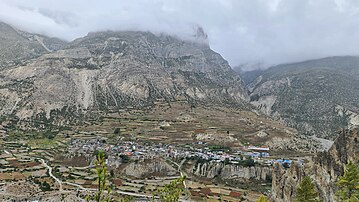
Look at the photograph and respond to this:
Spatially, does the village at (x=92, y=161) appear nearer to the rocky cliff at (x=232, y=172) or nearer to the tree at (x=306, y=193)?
the rocky cliff at (x=232, y=172)

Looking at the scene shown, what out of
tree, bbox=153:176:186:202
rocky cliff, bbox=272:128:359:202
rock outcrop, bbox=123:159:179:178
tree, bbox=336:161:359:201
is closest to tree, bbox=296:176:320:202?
tree, bbox=336:161:359:201

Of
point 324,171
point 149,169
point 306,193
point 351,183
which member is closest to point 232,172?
point 149,169

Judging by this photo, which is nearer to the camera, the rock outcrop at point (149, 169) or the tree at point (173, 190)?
the tree at point (173, 190)

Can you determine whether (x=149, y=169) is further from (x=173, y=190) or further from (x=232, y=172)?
(x=173, y=190)

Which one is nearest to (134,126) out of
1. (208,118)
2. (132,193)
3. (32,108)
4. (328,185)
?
(208,118)

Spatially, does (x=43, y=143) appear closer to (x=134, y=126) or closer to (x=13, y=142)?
(x=13, y=142)

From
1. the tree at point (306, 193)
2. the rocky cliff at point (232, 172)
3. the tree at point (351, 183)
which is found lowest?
the rocky cliff at point (232, 172)

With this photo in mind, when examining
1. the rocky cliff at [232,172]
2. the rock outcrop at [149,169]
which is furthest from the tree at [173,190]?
the rocky cliff at [232,172]
